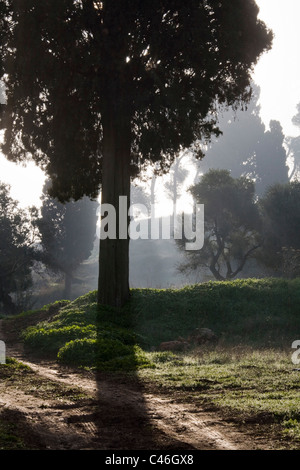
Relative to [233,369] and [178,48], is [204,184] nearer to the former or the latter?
[178,48]

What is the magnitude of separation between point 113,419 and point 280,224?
34005 millimetres

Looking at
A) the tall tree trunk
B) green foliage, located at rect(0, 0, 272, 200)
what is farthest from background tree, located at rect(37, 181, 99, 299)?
green foliage, located at rect(0, 0, 272, 200)

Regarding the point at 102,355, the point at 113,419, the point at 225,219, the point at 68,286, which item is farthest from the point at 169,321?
the point at 68,286

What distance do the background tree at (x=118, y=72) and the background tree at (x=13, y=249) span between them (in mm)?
18612

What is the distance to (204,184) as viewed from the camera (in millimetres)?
39344

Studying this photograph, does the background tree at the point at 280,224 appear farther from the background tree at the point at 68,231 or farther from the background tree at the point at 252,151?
the background tree at the point at 252,151

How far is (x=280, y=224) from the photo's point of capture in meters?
37.8

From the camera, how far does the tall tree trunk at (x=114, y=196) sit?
50.5 ft

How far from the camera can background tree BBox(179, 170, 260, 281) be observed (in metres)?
37.9

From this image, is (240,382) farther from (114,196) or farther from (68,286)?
(68,286)

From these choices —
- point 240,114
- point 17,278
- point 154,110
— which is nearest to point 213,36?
point 154,110

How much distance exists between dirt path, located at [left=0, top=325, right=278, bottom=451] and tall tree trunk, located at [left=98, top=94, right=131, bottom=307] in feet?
25.9

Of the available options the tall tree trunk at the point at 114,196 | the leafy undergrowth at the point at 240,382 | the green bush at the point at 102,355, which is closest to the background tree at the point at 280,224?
the tall tree trunk at the point at 114,196

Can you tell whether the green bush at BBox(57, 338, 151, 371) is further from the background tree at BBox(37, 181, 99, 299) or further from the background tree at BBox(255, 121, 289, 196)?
the background tree at BBox(255, 121, 289, 196)
